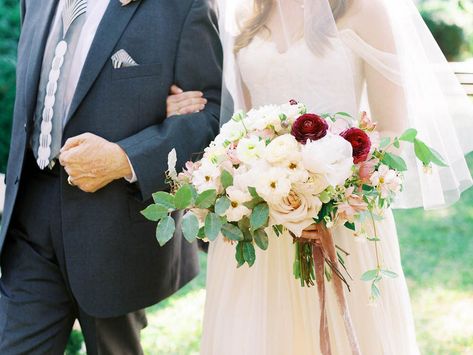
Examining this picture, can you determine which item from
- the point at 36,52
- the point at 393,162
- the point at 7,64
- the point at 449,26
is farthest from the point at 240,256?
the point at 449,26

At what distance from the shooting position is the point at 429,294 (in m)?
5.77

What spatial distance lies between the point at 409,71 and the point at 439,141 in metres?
0.25

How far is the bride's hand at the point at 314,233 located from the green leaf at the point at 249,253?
0.15 meters

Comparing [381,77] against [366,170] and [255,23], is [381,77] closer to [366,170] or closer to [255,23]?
[255,23]

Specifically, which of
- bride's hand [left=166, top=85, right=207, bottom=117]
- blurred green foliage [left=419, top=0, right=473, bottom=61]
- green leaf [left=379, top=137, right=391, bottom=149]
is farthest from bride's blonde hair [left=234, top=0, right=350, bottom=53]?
blurred green foliage [left=419, top=0, right=473, bottom=61]

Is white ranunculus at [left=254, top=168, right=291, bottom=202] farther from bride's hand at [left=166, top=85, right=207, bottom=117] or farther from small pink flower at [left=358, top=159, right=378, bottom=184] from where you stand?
bride's hand at [left=166, top=85, right=207, bottom=117]

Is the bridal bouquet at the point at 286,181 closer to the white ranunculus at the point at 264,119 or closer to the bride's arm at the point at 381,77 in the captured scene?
the white ranunculus at the point at 264,119

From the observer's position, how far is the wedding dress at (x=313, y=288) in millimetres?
2771

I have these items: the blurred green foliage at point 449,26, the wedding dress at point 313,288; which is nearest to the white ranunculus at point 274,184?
the wedding dress at point 313,288

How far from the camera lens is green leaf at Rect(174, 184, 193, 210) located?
229 centimetres

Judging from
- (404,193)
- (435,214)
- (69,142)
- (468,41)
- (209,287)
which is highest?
(69,142)

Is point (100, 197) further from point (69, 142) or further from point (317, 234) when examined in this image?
point (317, 234)

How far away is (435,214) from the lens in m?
7.44

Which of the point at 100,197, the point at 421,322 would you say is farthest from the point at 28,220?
the point at 421,322
